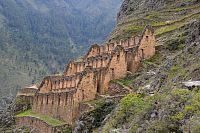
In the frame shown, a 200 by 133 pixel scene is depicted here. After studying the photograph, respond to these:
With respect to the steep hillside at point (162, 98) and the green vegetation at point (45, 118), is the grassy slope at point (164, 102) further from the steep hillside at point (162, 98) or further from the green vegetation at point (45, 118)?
the green vegetation at point (45, 118)

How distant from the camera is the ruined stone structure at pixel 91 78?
175ft

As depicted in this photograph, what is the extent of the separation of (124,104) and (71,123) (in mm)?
17122

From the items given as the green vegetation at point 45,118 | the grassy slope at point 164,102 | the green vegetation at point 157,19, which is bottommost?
the green vegetation at point 45,118

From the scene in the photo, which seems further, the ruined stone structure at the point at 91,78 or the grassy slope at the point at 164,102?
the ruined stone structure at the point at 91,78

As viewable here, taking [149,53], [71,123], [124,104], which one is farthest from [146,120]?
[149,53]

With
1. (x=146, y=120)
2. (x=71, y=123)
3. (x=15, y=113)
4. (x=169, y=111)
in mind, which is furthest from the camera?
(x=15, y=113)

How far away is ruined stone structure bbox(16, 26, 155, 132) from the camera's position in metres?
53.3

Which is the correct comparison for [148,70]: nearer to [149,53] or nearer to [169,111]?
[149,53]

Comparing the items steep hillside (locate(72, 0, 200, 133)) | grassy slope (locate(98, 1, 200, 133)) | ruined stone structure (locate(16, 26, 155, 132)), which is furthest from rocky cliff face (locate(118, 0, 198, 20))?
grassy slope (locate(98, 1, 200, 133))

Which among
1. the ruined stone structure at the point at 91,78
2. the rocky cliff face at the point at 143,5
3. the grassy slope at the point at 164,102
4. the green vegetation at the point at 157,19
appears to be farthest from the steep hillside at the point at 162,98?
the rocky cliff face at the point at 143,5

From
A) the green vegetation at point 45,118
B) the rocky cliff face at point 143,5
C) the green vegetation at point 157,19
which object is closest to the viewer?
the green vegetation at point 45,118

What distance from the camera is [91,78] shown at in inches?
2117

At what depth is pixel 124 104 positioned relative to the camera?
36375 millimetres

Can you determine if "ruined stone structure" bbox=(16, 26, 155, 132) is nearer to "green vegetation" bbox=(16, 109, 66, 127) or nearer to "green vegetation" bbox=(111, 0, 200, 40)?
"green vegetation" bbox=(16, 109, 66, 127)
